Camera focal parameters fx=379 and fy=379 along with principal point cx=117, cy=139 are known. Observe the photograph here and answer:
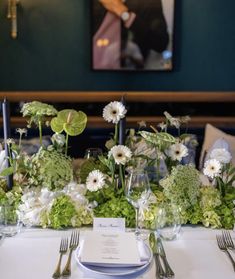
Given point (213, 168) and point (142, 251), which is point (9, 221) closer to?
point (142, 251)

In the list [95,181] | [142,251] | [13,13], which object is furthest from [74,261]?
[13,13]

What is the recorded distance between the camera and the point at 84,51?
312cm

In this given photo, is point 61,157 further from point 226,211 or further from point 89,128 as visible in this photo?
point 89,128

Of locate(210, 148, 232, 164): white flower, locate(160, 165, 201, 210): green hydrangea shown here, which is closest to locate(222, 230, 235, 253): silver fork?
locate(160, 165, 201, 210): green hydrangea

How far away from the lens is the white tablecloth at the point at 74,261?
113 cm

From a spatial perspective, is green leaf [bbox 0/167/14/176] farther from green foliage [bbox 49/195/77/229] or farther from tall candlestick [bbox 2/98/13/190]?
green foliage [bbox 49/195/77/229]

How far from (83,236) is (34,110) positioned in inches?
19.6

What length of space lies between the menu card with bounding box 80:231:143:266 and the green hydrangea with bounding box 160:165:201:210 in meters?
0.21

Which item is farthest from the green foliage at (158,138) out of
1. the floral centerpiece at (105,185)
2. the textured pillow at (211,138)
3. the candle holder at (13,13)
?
the candle holder at (13,13)

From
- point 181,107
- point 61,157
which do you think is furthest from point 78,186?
point 181,107

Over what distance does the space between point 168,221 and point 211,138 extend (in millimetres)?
A: 1514

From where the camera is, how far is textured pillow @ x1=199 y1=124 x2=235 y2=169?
2.64 metres

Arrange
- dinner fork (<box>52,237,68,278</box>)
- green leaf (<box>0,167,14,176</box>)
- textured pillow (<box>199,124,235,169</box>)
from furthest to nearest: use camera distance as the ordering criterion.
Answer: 1. textured pillow (<box>199,124,235,169</box>)
2. green leaf (<box>0,167,14,176</box>)
3. dinner fork (<box>52,237,68,278</box>)

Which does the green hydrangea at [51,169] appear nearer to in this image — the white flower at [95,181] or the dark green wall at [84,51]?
the white flower at [95,181]
